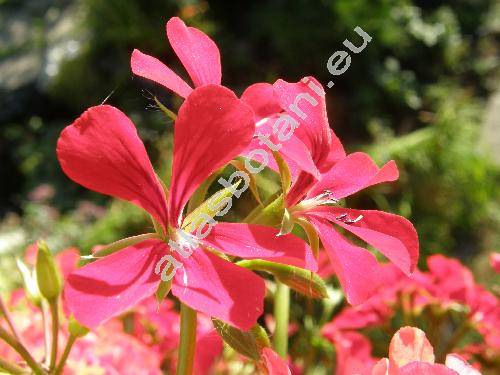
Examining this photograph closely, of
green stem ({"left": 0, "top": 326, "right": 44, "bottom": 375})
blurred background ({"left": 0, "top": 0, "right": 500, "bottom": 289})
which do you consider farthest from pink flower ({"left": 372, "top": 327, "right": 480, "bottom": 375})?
blurred background ({"left": 0, "top": 0, "right": 500, "bottom": 289})

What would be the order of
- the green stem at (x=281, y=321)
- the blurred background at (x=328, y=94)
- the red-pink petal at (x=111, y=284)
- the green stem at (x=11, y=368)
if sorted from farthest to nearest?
the blurred background at (x=328, y=94) < the green stem at (x=281, y=321) < the green stem at (x=11, y=368) < the red-pink petal at (x=111, y=284)

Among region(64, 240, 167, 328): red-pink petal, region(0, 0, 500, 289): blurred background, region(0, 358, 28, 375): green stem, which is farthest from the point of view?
region(0, 0, 500, 289): blurred background

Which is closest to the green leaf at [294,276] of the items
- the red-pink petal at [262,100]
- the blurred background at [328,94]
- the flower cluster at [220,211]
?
the flower cluster at [220,211]

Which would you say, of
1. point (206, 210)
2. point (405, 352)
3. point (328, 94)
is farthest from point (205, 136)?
point (328, 94)

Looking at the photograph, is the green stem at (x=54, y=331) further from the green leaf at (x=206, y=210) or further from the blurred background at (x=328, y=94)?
the blurred background at (x=328, y=94)

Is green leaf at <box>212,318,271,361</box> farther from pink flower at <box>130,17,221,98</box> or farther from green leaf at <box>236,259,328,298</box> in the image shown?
pink flower at <box>130,17,221,98</box>

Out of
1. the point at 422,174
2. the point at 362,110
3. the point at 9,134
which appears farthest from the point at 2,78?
the point at 422,174

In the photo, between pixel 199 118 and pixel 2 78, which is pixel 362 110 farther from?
pixel 199 118
